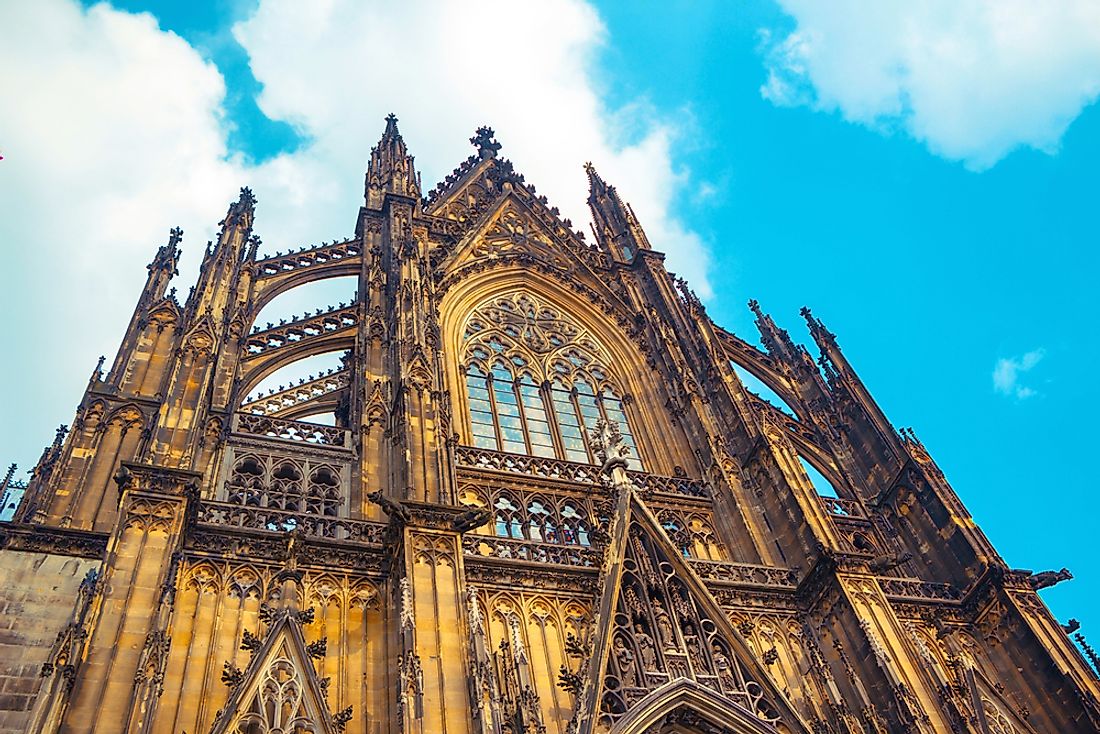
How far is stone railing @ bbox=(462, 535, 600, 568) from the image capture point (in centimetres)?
1577

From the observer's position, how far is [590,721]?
13.0 metres

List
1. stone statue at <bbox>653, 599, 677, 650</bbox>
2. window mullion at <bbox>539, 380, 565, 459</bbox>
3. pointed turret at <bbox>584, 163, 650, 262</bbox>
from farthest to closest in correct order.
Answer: pointed turret at <bbox>584, 163, 650, 262</bbox> → window mullion at <bbox>539, 380, 565, 459</bbox> → stone statue at <bbox>653, 599, 677, 650</bbox>

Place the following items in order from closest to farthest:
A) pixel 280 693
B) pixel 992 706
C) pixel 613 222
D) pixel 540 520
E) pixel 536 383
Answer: pixel 280 693, pixel 992 706, pixel 540 520, pixel 536 383, pixel 613 222

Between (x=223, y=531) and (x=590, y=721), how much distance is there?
609cm

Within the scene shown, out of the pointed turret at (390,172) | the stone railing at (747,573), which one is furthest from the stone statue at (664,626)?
the pointed turret at (390,172)

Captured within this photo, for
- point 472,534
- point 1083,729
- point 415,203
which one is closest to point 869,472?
point 1083,729

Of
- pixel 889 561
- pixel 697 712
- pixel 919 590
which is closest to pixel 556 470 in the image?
pixel 697 712

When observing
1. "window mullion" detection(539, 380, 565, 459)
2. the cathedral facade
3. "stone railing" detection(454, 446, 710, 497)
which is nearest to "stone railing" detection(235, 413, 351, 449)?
the cathedral facade

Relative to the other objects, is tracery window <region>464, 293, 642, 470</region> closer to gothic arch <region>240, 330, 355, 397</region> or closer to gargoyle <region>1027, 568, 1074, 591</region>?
gothic arch <region>240, 330, 355, 397</region>

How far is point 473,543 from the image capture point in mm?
15516

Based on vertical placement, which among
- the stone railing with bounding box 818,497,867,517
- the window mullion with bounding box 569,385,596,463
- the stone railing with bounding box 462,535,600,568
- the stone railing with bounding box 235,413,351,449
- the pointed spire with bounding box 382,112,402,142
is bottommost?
the stone railing with bounding box 462,535,600,568

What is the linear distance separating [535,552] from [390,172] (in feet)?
47.4

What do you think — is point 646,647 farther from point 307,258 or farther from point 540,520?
point 307,258

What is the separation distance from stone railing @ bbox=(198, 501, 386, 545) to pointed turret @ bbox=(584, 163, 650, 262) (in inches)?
594
